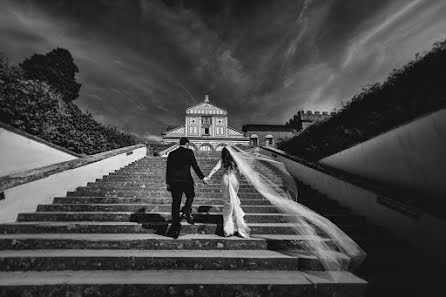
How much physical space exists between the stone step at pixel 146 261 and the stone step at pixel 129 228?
2.50 feet

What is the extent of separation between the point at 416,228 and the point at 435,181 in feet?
2.97

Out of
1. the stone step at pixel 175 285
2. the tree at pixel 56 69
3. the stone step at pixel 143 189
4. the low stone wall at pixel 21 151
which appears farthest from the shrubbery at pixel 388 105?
the tree at pixel 56 69

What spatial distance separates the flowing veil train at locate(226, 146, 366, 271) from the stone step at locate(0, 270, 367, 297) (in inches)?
9.6

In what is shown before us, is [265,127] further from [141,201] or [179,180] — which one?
[179,180]

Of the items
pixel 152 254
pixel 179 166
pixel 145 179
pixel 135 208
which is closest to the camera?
pixel 152 254

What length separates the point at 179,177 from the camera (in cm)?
393

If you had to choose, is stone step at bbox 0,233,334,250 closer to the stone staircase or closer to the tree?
the stone staircase

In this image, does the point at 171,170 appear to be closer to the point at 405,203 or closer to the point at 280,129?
the point at 405,203

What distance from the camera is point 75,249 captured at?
11.0 feet

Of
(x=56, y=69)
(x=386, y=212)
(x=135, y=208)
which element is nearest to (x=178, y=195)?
(x=135, y=208)

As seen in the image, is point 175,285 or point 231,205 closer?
point 175,285

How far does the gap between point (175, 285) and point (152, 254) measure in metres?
0.79

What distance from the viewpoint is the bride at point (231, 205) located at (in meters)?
3.85

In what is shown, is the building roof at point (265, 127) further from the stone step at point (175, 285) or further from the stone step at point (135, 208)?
the stone step at point (175, 285)
